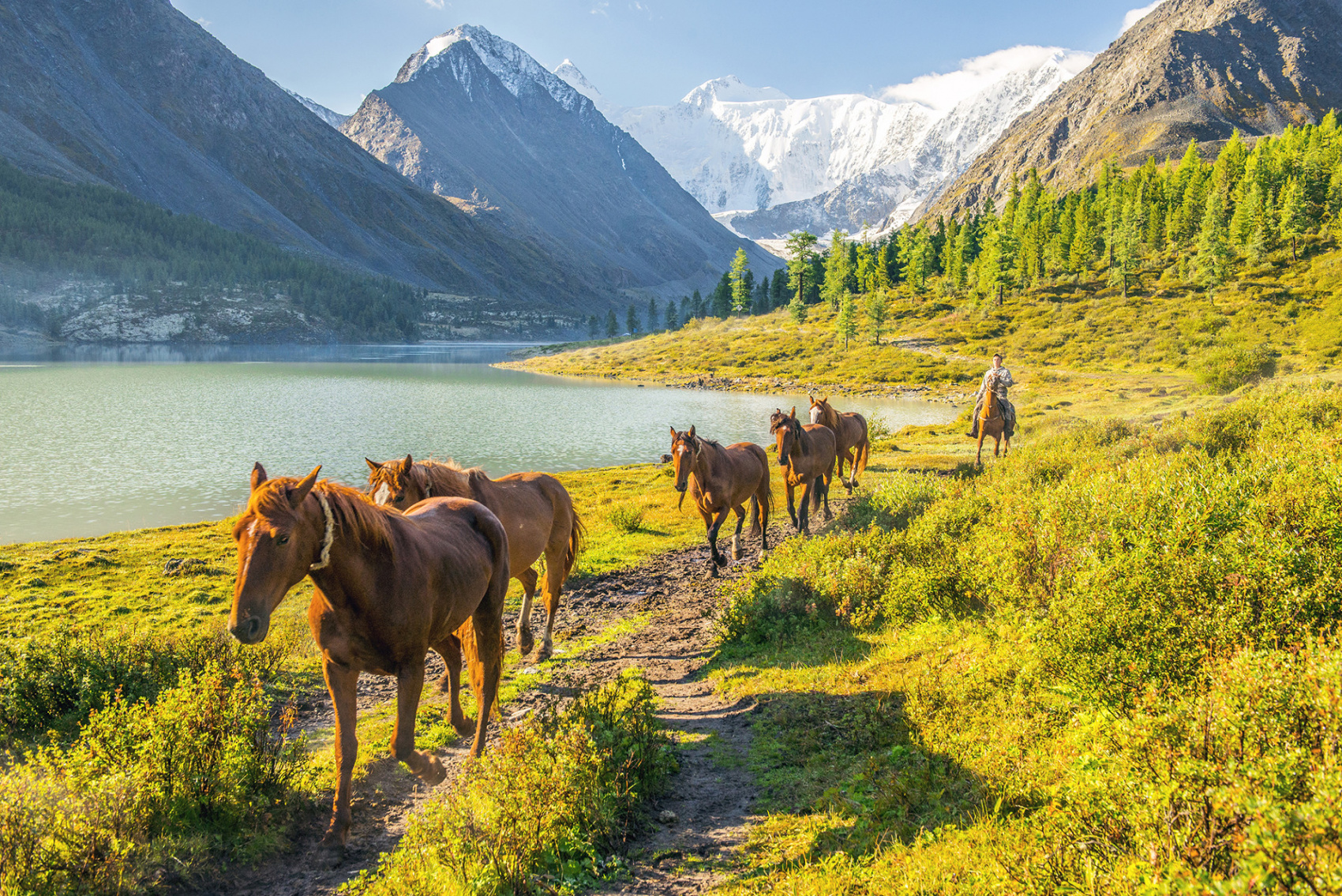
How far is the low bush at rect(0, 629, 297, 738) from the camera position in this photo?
758cm

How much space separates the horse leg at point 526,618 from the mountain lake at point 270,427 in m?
23.4

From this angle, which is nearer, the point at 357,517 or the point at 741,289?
the point at 357,517

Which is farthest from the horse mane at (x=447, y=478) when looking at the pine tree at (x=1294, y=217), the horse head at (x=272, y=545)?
the pine tree at (x=1294, y=217)

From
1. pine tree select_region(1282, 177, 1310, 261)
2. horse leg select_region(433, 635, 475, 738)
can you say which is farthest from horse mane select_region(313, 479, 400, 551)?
pine tree select_region(1282, 177, 1310, 261)

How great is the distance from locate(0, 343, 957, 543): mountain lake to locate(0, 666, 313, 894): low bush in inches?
1012

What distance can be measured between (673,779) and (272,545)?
13.9 feet

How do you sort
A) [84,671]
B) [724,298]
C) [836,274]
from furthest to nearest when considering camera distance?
[724,298] < [836,274] < [84,671]

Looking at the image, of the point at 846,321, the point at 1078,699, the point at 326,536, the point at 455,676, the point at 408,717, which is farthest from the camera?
the point at 846,321

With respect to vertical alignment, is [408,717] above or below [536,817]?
above

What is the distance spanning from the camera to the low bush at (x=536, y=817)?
4.68 m

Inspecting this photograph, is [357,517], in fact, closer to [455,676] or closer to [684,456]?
[455,676]

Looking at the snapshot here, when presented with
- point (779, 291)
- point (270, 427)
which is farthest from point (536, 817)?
point (779, 291)

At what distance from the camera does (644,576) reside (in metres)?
15.8

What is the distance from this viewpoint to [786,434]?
16.7 m
